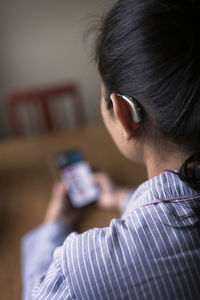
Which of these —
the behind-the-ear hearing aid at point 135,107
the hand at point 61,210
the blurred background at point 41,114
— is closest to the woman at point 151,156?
the behind-the-ear hearing aid at point 135,107

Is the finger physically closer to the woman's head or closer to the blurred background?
the blurred background

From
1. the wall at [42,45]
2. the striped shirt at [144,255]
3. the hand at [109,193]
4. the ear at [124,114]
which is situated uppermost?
the wall at [42,45]

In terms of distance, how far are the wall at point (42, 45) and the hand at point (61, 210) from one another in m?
1.08

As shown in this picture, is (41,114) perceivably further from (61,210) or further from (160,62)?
(160,62)

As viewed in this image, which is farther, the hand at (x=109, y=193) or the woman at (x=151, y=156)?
the hand at (x=109, y=193)

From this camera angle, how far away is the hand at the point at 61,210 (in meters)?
0.80

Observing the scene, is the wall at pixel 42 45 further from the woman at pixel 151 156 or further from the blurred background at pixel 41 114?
the woman at pixel 151 156

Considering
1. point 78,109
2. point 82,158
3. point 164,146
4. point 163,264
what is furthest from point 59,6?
point 163,264

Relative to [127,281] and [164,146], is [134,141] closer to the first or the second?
[164,146]

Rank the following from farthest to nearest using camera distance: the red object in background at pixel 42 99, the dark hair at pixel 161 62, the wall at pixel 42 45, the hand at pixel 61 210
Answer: the wall at pixel 42 45, the red object in background at pixel 42 99, the hand at pixel 61 210, the dark hair at pixel 161 62

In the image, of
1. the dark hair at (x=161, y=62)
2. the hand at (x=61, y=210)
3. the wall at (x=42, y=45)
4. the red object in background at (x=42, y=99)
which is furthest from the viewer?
the wall at (x=42, y=45)

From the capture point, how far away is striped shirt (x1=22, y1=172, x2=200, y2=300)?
42 cm

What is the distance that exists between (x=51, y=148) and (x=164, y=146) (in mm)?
703

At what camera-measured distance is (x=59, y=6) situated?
5.75 ft
